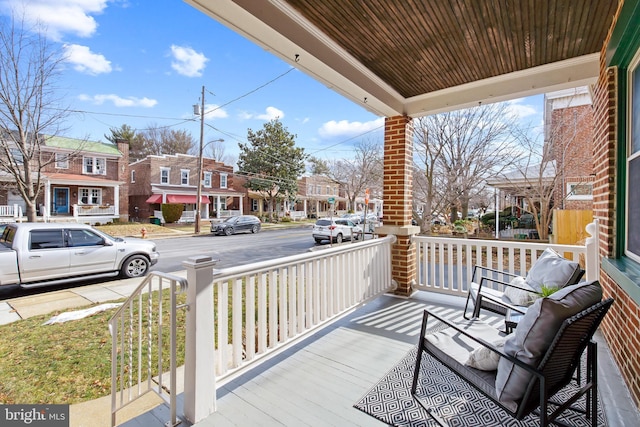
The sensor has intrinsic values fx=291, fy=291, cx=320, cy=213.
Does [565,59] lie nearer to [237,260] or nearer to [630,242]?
[630,242]

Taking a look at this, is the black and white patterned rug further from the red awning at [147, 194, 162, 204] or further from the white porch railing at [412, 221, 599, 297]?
the red awning at [147, 194, 162, 204]

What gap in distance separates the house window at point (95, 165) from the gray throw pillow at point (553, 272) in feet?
65.2

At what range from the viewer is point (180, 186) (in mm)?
19891

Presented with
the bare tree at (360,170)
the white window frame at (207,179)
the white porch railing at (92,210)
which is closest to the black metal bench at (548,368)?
the bare tree at (360,170)

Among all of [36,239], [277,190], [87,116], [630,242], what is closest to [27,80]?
[87,116]

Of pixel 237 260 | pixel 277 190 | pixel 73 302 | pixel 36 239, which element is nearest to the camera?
pixel 73 302

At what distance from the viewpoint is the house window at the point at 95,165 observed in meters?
15.8

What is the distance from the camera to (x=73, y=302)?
4.59 meters

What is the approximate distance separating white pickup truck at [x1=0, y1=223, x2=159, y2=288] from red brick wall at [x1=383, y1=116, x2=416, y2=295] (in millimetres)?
5503

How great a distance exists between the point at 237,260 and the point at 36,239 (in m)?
3.92

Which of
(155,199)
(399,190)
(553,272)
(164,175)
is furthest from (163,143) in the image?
(553,272)

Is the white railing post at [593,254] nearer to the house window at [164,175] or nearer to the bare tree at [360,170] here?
the bare tree at [360,170]

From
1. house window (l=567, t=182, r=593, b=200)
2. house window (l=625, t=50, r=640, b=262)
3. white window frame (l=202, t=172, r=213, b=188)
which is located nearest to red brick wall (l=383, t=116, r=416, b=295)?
house window (l=625, t=50, r=640, b=262)

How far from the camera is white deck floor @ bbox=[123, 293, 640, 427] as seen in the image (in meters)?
1.65
